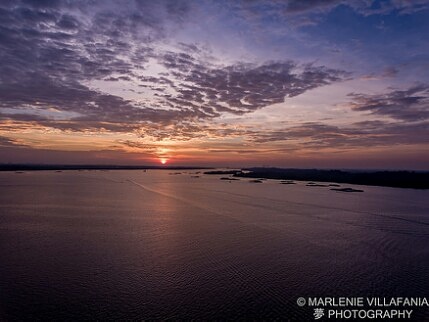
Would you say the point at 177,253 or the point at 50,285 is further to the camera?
the point at 177,253

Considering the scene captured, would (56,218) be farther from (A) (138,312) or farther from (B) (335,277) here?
(B) (335,277)

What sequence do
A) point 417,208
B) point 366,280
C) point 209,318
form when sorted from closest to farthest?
1. point 209,318
2. point 366,280
3. point 417,208

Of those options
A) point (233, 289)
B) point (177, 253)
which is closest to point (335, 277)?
point (233, 289)

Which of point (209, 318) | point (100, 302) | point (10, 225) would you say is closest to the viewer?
point (209, 318)

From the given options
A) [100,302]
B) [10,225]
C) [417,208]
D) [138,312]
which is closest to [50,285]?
[100,302]

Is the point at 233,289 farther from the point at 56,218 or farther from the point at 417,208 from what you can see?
the point at 417,208

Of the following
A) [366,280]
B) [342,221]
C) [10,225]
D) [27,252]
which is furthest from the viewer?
[342,221]
